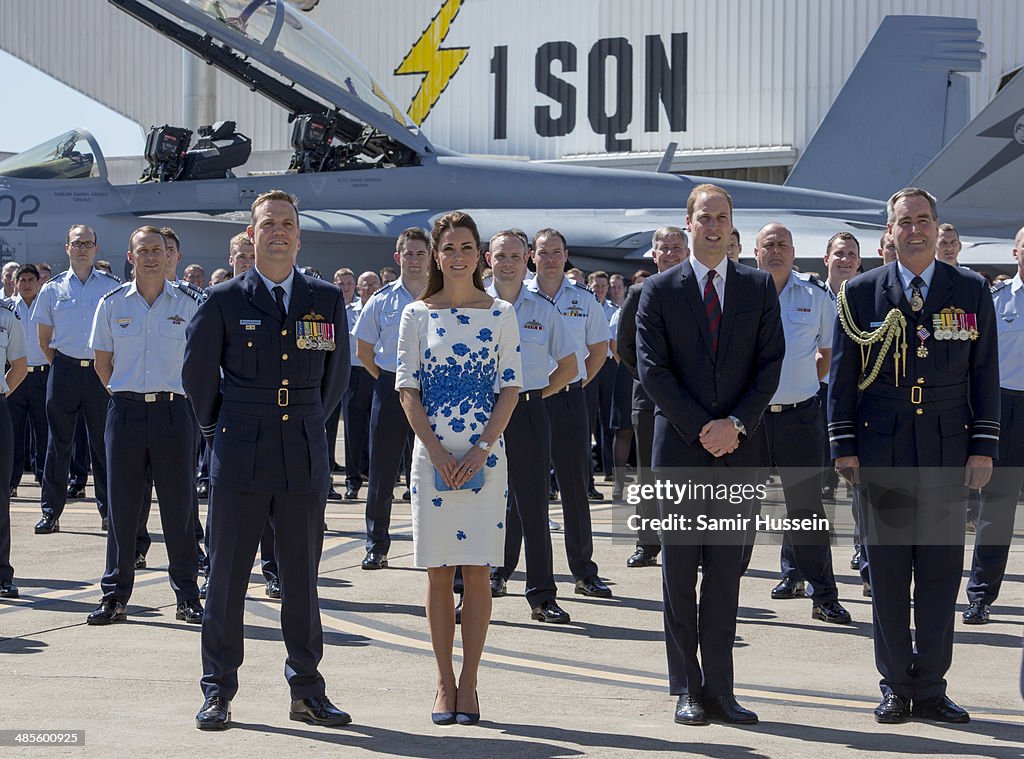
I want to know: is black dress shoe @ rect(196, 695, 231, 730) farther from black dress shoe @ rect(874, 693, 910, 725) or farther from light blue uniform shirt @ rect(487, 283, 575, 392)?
light blue uniform shirt @ rect(487, 283, 575, 392)

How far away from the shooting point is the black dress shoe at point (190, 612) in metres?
6.39

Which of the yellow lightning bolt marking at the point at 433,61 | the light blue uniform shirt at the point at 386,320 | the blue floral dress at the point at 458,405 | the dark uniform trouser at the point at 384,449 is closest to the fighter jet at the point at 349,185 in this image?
the light blue uniform shirt at the point at 386,320

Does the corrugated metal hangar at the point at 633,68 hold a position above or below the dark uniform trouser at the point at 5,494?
above

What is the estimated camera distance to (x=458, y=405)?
4.75 m

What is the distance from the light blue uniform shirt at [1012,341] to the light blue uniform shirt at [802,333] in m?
0.94

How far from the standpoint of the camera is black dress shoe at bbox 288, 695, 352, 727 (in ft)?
14.8

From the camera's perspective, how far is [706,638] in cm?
474

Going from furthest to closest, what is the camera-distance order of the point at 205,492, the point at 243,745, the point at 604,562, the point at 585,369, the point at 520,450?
the point at 205,492, the point at 604,562, the point at 585,369, the point at 520,450, the point at 243,745

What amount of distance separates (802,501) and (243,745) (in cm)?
376

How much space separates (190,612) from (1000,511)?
14.1ft

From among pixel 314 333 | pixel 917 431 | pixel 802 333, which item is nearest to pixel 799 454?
pixel 802 333

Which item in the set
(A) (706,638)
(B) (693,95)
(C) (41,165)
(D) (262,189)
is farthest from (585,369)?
(B) (693,95)

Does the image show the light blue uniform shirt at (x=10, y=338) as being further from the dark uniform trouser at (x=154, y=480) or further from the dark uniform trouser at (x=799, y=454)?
the dark uniform trouser at (x=799, y=454)

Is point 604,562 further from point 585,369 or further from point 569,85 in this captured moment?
point 569,85
